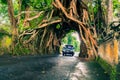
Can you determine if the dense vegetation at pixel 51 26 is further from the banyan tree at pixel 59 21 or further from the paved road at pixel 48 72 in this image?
the paved road at pixel 48 72

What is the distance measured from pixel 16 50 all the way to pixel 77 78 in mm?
16812

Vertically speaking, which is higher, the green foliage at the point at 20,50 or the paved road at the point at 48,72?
the paved road at the point at 48,72

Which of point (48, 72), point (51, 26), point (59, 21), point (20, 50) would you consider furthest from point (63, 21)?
point (48, 72)

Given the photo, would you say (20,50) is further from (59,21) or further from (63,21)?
(63,21)

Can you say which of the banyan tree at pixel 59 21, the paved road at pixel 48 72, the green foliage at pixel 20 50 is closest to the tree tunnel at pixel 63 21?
the banyan tree at pixel 59 21

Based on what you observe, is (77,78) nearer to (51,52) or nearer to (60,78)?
(60,78)

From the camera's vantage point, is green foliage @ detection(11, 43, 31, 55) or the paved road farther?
green foliage @ detection(11, 43, 31, 55)

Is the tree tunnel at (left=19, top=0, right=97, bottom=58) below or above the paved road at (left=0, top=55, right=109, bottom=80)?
above

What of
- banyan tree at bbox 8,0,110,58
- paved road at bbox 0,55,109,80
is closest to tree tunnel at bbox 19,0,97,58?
banyan tree at bbox 8,0,110,58

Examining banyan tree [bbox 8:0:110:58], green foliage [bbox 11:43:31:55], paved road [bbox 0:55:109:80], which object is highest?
banyan tree [bbox 8:0:110:58]

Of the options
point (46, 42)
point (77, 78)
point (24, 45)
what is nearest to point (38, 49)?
point (46, 42)

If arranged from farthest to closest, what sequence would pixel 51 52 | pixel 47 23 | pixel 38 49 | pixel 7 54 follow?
1. pixel 51 52
2. pixel 38 49
3. pixel 47 23
4. pixel 7 54

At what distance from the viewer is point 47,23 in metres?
30.2

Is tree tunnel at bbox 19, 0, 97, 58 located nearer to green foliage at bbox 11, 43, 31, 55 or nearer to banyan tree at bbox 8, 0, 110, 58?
banyan tree at bbox 8, 0, 110, 58
